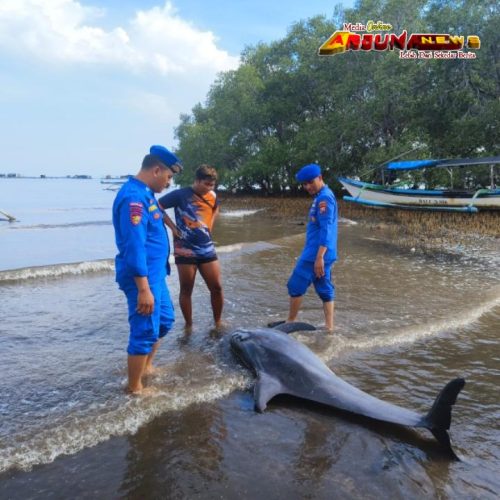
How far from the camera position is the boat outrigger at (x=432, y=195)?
17.8m

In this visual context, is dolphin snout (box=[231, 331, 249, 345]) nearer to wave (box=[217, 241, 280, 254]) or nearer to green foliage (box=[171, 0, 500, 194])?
wave (box=[217, 241, 280, 254])

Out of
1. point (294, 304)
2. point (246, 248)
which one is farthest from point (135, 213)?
point (246, 248)

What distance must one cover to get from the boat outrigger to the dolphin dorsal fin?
15609mm

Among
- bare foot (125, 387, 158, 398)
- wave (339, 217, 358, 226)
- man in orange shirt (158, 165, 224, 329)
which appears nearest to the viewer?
bare foot (125, 387, 158, 398)

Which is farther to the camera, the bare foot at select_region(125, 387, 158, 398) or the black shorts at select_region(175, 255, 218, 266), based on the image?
the black shorts at select_region(175, 255, 218, 266)

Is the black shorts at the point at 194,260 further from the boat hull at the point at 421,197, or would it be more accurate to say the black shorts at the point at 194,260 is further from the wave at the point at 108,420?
the boat hull at the point at 421,197

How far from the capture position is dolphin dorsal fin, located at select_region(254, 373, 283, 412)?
3.67 metres

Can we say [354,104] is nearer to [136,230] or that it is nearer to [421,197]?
Answer: [421,197]

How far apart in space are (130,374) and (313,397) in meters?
1.54

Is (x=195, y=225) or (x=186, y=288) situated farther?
(x=186, y=288)

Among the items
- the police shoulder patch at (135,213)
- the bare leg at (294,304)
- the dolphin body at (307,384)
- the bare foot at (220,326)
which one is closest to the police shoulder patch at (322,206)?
the bare leg at (294,304)

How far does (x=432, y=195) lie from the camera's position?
19781 mm

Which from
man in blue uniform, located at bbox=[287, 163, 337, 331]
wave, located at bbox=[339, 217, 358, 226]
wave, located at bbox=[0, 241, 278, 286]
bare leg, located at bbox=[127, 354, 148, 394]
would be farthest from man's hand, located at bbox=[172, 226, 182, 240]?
wave, located at bbox=[339, 217, 358, 226]

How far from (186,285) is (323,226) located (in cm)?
178
